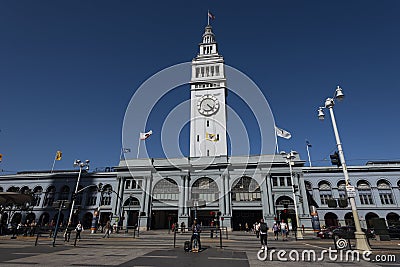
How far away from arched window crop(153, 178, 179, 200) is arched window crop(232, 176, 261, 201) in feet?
39.3

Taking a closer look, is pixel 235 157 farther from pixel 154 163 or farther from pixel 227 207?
pixel 154 163

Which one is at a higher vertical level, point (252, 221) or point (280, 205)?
point (280, 205)

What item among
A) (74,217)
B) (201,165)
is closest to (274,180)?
(201,165)

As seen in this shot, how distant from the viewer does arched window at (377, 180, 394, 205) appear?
1676 inches

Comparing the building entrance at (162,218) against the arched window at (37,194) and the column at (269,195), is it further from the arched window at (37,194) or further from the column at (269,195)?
the arched window at (37,194)

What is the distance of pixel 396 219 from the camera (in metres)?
41.6

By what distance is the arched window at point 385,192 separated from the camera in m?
42.6

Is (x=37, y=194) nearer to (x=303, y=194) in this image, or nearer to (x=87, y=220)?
(x=87, y=220)

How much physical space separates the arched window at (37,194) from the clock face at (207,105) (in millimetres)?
44376

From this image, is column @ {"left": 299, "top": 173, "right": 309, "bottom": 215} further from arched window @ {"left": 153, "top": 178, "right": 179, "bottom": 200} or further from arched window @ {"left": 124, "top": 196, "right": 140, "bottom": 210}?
arched window @ {"left": 124, "top": 196, "right": 140, "bottom": 210}

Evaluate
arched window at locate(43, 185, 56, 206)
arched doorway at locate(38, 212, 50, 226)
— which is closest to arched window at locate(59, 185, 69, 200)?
arched window at locate(43, 185, 56, 206)

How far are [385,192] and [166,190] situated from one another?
142ft

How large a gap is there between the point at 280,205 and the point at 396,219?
2161 centimetres

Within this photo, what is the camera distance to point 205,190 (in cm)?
4556
